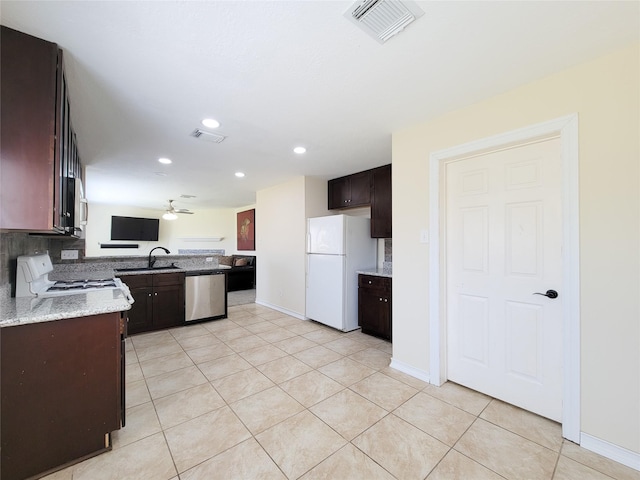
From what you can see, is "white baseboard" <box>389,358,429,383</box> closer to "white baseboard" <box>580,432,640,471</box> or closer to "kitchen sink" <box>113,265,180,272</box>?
"white baseboard" <box>580,432,640,471</box>

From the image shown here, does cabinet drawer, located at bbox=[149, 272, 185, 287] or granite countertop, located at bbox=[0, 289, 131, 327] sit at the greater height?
granite countertop, located at bbox=[0, 289, 131, 327]

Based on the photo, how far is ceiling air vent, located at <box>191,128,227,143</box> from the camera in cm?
274

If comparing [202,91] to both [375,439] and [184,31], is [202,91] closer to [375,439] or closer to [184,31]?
[184,31]

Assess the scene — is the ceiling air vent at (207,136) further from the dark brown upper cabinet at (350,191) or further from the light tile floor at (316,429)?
the light tile floor at (316,429)

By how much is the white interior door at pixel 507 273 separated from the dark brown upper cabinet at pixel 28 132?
285 cm

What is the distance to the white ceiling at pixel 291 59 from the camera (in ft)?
4.38


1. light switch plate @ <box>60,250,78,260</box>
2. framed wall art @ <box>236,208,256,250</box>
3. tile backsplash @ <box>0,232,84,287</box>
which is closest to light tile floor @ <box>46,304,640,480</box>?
tile backsplash @ <box>0,232,84,287</box>

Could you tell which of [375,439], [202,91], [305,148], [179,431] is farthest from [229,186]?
[375,439]

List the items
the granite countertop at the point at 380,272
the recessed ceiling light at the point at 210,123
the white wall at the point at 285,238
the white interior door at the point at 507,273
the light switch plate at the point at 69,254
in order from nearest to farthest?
the white interior door at the point at 507,273, the recessed ceiling light at the point at 210,123, the light switch plate at the point at 69,254, the granite countertop at the point at 380,272, the white wall at the point at 285,238

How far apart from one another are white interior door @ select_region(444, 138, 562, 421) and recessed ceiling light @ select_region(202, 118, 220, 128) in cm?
221

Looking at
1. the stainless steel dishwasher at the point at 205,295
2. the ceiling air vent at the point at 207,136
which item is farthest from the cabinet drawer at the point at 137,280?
the ceiling air vent at the point at 207,136

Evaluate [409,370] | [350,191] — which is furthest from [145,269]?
[409,370]

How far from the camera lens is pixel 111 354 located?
1664 millimetres

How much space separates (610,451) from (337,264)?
290 cm
